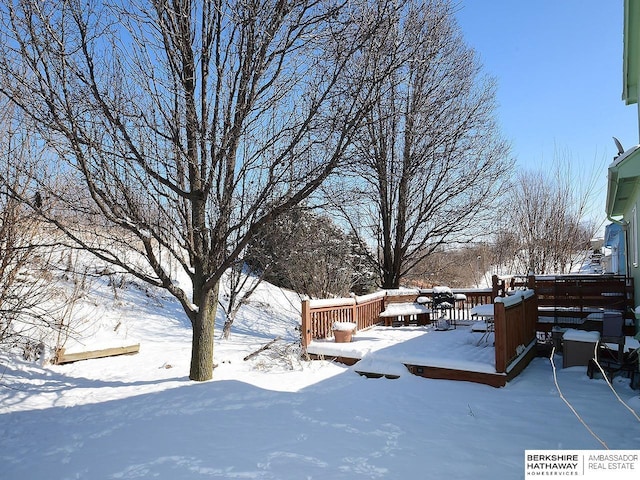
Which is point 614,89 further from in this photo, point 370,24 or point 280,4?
point 280,4

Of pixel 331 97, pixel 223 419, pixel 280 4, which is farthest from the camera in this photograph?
pixel 331 97

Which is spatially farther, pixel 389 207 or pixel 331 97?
pixel 389 207

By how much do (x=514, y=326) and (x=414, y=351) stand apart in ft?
5.15

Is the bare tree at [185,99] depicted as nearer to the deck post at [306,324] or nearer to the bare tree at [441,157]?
the deck post at [306,324]

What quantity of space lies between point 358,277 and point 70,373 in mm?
8879

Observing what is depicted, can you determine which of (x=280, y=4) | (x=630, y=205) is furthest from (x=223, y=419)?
(x=630, y=205)

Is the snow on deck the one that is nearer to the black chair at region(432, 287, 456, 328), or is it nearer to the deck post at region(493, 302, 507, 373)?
the deck post at region(493, 302, 507, 373)

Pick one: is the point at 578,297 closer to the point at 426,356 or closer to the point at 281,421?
the point at 426,356

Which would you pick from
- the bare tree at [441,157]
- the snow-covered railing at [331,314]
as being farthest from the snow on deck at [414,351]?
the bare tree at [441,157]

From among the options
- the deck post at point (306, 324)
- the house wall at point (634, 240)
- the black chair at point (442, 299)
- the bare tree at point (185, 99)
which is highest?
the bare tree at point (185, 99)

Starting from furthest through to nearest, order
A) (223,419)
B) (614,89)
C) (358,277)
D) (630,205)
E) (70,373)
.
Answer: (358,277) → (614,89) → (630,205) → (70,373) → (223,419)

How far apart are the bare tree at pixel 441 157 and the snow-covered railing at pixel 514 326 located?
440cm

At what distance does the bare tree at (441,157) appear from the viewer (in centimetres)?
1105

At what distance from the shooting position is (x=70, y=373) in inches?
253
